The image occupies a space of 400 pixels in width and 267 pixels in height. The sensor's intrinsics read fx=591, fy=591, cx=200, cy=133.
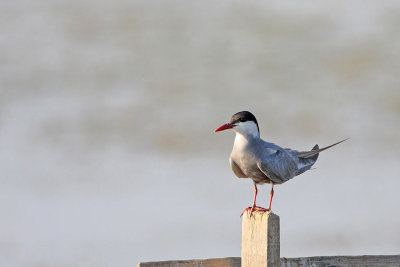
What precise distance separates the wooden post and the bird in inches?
69.3

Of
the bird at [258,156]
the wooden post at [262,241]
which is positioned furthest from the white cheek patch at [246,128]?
the wooden post at [262,241]

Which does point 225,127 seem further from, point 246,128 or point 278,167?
point 278,167

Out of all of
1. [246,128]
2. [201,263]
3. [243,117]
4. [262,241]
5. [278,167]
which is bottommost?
[201,263]

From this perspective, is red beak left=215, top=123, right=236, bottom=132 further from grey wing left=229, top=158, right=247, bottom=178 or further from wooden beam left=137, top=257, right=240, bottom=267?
wooden beam left=137, top=257, right=240, bottom=267

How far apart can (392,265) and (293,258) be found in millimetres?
1067

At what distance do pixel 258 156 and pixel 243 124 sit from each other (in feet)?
1.77

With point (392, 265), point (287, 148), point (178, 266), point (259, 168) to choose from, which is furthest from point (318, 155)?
point (178, 266)

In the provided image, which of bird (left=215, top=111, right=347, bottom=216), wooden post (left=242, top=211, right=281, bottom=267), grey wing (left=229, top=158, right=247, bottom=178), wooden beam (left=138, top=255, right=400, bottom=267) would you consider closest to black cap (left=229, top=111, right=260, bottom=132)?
bird (left=215, top=111, right=347, bottom=216)

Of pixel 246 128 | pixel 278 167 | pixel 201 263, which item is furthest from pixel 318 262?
pixel 246 128

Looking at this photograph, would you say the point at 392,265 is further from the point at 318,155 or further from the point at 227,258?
the point at 318,155

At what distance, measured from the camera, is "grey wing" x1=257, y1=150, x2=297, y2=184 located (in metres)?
7.29

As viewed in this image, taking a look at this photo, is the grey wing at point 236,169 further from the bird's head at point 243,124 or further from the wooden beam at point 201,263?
the wooden beam at point 201,263

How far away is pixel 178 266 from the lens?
194 inches

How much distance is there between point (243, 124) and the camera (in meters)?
7.67
